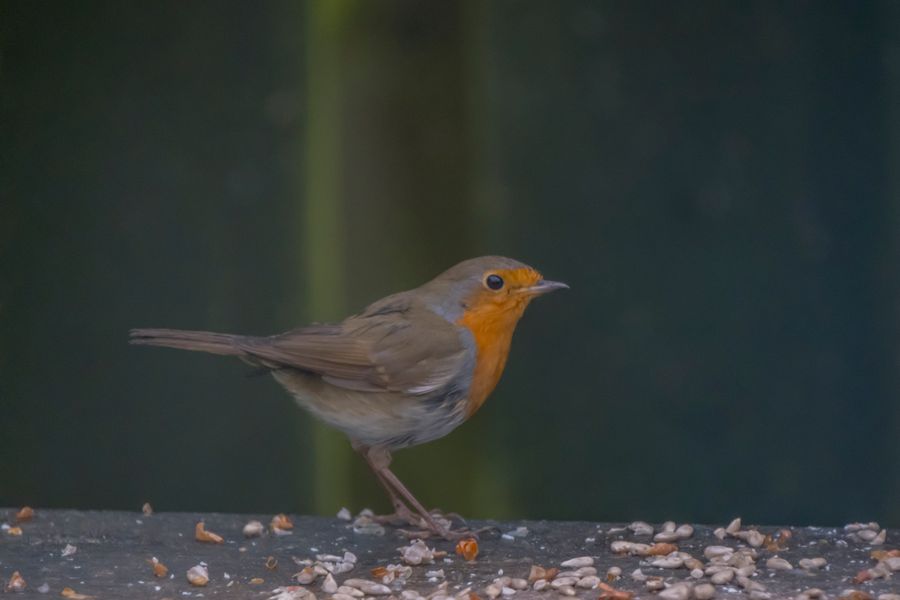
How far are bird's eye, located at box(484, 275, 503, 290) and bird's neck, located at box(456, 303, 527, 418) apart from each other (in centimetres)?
6

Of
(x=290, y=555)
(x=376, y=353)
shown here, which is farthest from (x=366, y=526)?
(x=376, y=353)

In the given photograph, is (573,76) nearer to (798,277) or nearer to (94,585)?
(798,277)

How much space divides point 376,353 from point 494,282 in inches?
15.5

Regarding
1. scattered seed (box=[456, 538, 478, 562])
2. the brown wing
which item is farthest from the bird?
scattered seed (box=[456, 538, 478, 562])

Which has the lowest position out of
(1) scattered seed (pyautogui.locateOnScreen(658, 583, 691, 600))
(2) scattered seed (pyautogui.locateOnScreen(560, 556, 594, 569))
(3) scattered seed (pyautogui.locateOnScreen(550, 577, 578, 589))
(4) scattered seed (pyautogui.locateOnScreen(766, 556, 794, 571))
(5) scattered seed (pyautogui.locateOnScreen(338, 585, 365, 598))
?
(5) scattered seed (pyautogui.locateOnScreen(338, 585, 365, 598))

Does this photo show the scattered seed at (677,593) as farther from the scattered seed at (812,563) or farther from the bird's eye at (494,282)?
the bird's eye at (494,282)

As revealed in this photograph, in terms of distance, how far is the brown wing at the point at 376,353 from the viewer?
3420mm

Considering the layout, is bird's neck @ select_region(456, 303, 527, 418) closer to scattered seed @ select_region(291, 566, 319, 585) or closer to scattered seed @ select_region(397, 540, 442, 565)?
scattered seed @ select_region(397, 540, 442, 565)

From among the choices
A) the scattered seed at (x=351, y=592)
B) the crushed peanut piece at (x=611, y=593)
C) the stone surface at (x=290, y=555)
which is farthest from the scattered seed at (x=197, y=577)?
the crushed peanut piece at (x=611, y=593)

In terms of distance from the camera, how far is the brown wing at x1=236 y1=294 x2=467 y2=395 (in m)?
3.42

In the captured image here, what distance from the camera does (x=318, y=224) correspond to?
3969 millimetres

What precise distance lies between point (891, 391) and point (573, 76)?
1392mm

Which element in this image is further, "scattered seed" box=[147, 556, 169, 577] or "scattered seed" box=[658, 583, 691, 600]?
"scattered seed" box=[147, 556, 169, 577]

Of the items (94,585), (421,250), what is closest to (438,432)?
(421,250)
